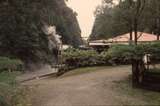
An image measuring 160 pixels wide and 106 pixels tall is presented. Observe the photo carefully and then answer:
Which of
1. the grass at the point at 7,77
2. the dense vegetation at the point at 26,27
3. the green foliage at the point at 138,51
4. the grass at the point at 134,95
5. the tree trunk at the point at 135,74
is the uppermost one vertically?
the dense vegetation at the point at 26,27

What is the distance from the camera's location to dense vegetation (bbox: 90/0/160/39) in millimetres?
22212

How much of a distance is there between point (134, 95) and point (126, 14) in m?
13.4

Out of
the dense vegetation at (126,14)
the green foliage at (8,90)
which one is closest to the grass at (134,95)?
the green foliage at (8,90)

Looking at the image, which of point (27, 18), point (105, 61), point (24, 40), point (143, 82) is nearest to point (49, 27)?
point (24, 40)

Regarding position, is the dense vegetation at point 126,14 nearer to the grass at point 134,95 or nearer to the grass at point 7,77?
the grass at point 134,95

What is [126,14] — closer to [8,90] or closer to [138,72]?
[138,72]

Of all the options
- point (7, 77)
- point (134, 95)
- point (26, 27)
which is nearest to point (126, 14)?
point (26, 27)

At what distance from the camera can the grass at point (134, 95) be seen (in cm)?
1078

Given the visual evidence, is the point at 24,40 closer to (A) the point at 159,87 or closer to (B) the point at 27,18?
(B) the point at 27,18

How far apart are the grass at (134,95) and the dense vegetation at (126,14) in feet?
27.0

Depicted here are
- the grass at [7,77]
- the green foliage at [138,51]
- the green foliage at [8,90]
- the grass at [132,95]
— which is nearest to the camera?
the green foliage at [8,90]

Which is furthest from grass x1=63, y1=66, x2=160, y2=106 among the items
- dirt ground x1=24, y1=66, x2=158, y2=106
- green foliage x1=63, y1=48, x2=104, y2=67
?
green foliage x1=63, y1=48, x2=104, y2=67

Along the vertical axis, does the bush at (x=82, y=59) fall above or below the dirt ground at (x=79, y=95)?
above

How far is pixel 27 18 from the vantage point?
24953 mm
